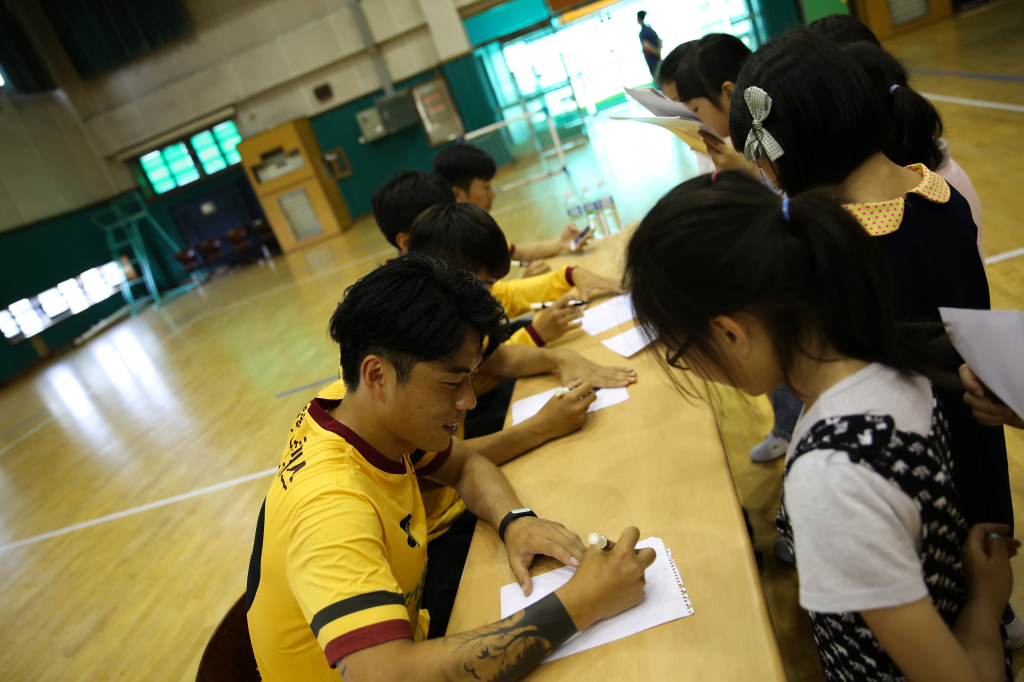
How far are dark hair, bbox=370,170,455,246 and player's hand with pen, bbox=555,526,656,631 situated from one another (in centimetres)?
187

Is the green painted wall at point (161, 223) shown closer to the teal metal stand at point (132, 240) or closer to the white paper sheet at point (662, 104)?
the teal metal stand at point (132, 240)

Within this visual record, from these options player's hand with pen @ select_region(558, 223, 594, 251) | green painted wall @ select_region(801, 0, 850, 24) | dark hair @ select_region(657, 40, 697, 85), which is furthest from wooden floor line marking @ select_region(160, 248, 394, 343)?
green painted wall @ select_region(801, 0, 850, 24)

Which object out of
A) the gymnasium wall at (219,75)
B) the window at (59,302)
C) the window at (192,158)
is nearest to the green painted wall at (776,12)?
the gymnasium wall at (219,75)

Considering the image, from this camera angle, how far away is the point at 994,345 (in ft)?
2.54

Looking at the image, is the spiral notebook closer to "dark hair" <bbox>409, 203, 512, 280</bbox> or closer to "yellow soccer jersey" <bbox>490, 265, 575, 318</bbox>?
"dark hair" <bbox>409, 203, 512, 280</bbox>

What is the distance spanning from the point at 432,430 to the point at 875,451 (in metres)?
0.72

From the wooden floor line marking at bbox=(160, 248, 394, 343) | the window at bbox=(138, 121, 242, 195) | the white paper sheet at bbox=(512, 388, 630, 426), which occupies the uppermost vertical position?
the window at bbox=(138, 121, 242, 195)

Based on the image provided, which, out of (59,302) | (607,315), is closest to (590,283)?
(607,315)

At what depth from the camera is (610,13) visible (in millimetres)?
9484

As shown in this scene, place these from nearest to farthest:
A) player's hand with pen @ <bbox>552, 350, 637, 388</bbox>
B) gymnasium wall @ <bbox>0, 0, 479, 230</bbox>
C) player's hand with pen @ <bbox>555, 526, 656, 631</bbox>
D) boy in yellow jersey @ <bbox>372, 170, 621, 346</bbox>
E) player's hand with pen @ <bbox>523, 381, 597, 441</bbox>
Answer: player's hand with pen @ <bbox>555, 526, 656, 631</bbox> → player's hand with pen @ <bbox>523, 381, 597, 441</bbox> → player's hand with pen @ <bbox>552, 350, 637, 388</bbox> → boy in yellow jersey @ <bbox>372, 170, 621, 346</bbox> → gymnasium wall @ <bbox>0, 0, 479, 230</bbox>

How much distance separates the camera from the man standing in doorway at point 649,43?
24.7 feet

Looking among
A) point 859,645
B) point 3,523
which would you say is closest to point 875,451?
point 859,645

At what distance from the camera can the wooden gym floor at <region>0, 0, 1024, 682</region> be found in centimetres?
255

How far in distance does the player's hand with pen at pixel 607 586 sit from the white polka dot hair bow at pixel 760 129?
2.20 feet
